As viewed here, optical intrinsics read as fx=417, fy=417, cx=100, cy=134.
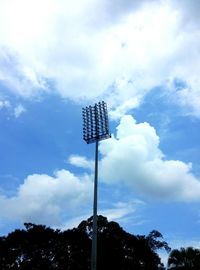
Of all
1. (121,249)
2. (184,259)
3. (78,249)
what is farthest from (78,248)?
(184,259)

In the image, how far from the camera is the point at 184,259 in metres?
50.8

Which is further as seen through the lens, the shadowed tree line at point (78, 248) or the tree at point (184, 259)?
the shadowed tree line at point (78, 248)

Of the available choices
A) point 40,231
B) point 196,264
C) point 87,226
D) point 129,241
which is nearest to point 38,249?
point 40,231

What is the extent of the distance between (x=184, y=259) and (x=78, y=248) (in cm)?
1480

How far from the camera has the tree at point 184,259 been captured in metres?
50.6

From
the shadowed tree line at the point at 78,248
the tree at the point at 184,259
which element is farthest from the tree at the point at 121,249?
the tree at the point at 184,259

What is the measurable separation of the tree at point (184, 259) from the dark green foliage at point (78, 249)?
7513mm

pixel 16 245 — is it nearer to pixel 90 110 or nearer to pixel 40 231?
pixel 40 231

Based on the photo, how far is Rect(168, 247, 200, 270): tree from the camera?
50562mm

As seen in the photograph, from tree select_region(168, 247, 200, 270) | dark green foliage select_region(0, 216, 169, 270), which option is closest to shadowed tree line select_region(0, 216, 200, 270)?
dark green foliage select_region(0, 216, 169, 270)

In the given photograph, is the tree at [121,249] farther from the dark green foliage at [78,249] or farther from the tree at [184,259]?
the tree at [184,259]

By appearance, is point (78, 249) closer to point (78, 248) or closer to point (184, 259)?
point (78, 248)

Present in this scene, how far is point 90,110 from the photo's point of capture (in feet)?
120

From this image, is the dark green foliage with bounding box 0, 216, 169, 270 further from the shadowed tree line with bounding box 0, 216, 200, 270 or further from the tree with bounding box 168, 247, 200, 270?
the tree with bounding box 168, 247, 200, 270
